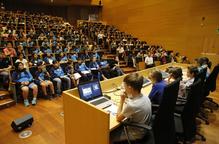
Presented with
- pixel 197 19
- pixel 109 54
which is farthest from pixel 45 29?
pixel 197 19

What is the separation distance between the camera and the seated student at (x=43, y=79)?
3.69 metres

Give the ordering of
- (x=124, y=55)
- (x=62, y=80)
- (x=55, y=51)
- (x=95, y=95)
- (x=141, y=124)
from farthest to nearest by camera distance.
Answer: (x=124, y=55), (x=55, y=51), (x=62, y=80), (x=95, y=95), (x=141, y=124)

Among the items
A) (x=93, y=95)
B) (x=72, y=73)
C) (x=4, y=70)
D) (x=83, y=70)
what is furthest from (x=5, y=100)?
(x=93, y=95)

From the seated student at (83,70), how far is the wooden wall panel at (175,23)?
5251mm

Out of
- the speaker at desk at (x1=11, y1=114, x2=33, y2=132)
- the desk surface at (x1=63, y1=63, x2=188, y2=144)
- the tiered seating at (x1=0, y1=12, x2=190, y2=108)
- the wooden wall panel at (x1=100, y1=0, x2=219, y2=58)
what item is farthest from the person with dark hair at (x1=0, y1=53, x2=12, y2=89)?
the wooden wall panel at (x1=100, y1=0, x2=219, y2=58)

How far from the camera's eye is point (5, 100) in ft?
11.0

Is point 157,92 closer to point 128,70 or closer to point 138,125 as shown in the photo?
point 138,125

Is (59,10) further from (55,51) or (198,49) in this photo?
(198,49)

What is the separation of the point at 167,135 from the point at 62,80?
10.3 ft

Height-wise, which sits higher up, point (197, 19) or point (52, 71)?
point (197, 19)

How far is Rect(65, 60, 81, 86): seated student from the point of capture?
4.11 metres

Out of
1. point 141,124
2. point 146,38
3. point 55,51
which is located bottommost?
point 141,124

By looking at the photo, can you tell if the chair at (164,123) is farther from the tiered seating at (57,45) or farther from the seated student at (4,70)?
the seated student at (4,70)

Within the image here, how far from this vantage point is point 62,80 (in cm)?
411
